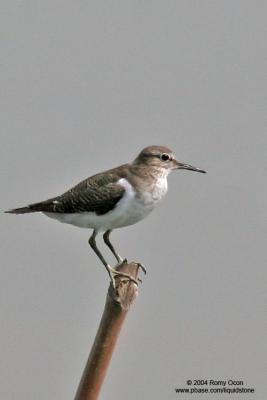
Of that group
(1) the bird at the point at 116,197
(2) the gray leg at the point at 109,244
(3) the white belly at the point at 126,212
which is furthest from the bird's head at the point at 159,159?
(2) the gray leg at the point at 109,244

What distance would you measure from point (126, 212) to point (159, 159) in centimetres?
110

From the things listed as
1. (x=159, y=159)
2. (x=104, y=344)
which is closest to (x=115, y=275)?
(x=104, y=344)

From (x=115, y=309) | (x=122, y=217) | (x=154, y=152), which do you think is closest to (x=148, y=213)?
(x=122, y=217)

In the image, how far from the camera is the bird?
9586 millimetres

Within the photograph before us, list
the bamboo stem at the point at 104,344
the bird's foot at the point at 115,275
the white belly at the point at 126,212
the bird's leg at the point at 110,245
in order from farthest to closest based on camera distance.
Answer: the bird's leg at the point at 110,245 < the white belly at the point at 126,212 < the bird's foot at the point at 115,275 < the bamboo stem at the point at 104,344

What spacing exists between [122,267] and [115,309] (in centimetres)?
113

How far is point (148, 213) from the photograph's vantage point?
9.66 meters

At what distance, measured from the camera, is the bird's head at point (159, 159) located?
10099 millimetres

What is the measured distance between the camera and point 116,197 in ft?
31.7

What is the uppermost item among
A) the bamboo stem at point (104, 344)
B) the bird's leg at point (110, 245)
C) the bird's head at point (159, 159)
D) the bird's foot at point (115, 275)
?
the bird's head at point (159, 159)

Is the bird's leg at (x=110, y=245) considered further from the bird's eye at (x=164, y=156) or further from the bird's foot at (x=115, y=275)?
the bird's eye at (x=164, y=156)

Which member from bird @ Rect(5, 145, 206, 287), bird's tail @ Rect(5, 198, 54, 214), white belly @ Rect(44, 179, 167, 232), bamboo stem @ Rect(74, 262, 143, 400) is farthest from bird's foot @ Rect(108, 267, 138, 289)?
bird's tail @ Rect(5, 198, 54, 214)

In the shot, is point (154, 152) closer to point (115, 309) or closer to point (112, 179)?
point (112, 179)

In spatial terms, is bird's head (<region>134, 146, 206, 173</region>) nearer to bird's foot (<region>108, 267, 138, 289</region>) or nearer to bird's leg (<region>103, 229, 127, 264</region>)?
bird's leg (<region>103, 229, 127, 264</region>)
